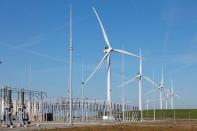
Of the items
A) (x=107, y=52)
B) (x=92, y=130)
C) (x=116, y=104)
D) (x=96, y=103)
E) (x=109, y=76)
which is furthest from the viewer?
(x=116, y=104)

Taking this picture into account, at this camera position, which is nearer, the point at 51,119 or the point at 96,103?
the point at 51,119

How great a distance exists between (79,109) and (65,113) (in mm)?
6434

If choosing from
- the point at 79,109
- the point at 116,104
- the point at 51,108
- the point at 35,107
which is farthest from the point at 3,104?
the point at 116,104

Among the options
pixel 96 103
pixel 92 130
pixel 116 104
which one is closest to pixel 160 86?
pixel 116 104

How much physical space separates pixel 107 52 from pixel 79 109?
16798mm

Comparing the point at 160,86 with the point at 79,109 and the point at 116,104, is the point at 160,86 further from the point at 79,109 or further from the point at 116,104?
the point at 79,109

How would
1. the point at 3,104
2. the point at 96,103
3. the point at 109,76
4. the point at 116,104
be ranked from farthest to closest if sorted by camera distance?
the point at 116,104, the point at 96,103, the point at 109,76, the point at 3,104

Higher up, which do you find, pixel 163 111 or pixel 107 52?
pixel 107 52

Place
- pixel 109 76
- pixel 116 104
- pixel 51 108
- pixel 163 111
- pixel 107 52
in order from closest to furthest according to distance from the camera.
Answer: pixel 109 76
pixel 107 52
pixel 51 108
pixel 116 104
pixel 163 111

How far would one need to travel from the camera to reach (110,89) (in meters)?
79.2

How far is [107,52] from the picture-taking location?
8731cm

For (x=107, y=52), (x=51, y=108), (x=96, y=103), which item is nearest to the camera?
(x=107, y=52)

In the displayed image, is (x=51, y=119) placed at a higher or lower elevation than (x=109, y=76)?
lower

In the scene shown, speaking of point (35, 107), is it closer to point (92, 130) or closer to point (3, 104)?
point (3, 104)
